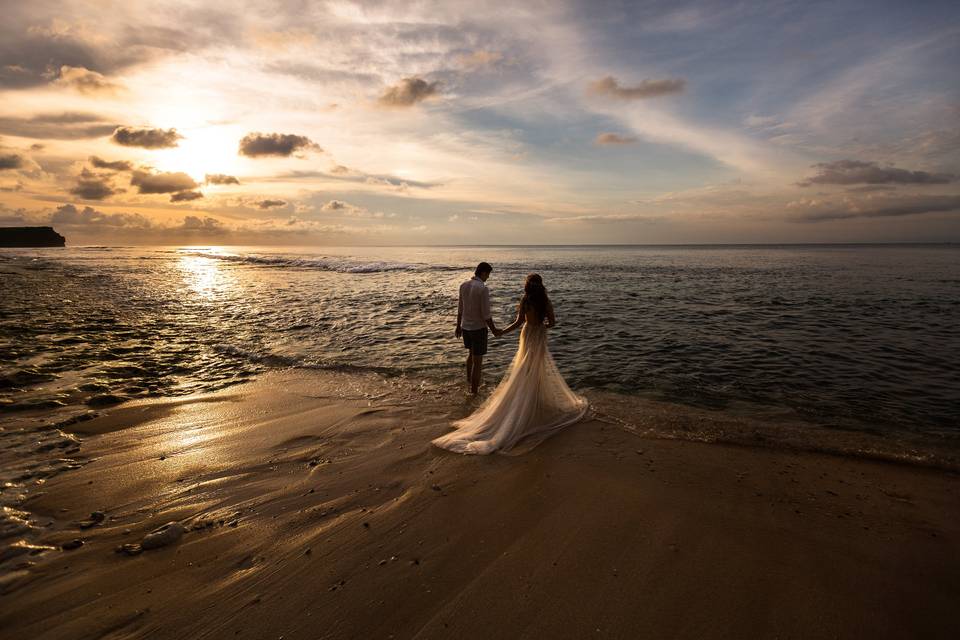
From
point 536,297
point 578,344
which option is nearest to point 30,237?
point 578,344

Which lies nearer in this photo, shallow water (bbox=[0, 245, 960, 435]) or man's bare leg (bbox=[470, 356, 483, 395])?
shallow water (bbox=[0, 245, 960, 435])

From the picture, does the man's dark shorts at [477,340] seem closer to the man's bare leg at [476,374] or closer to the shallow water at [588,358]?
the man's bare leg at [476,374]

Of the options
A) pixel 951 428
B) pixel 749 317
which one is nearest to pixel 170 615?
pixel 951 428

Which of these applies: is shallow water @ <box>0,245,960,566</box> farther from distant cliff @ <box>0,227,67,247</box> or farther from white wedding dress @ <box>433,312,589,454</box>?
distant cliff @ <box>0,227,67,247</box>

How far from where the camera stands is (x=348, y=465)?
5668 mm

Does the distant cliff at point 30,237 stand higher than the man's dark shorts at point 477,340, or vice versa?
the distant cliff at point 30,237

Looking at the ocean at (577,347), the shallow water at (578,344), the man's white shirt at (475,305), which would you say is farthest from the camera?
the man's white shirt at (475,305)

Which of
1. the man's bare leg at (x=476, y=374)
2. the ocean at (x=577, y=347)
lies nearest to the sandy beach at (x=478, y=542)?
the ocean at (x=577, y=347)

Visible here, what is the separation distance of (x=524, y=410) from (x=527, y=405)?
0.11 m

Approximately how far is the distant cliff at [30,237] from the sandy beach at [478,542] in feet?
486

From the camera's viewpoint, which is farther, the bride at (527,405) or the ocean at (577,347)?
the ocean at (577,347)

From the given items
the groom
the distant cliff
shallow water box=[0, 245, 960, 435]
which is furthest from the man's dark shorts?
the distant cliff

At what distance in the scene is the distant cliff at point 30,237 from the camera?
344 ft

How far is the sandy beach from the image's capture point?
321cm
